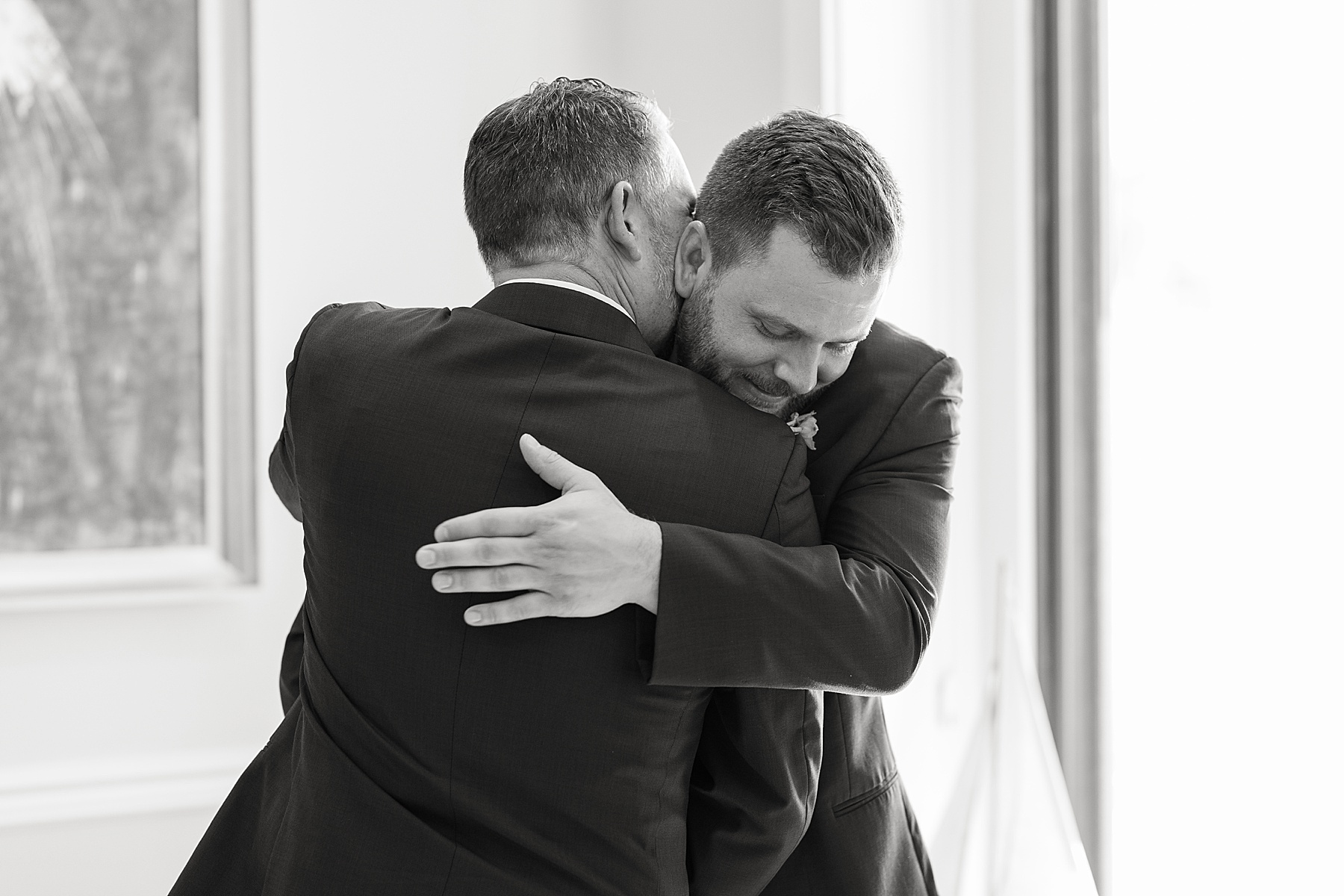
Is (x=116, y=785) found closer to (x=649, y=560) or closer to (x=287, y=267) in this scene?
(x=287, y=267)

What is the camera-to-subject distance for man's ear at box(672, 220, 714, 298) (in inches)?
47.2

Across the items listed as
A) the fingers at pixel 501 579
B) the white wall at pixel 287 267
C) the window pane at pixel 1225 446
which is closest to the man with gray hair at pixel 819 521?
the fingers at pixel 501 579

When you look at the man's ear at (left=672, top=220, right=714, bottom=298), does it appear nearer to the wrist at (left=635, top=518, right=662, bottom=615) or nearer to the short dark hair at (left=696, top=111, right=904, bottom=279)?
the short dark hair at (left=696, top=111, right=904, bottom=279)

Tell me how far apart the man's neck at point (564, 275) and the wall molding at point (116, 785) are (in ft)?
5.10

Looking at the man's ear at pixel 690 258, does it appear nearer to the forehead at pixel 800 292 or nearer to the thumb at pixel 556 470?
the forehead at pixel 800 292

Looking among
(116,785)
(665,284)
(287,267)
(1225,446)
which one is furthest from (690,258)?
(116,785)

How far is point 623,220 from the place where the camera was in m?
1.14

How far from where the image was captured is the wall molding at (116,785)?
85.7 inches

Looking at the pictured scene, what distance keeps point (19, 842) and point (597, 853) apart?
1.72 m

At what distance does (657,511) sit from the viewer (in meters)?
1.02

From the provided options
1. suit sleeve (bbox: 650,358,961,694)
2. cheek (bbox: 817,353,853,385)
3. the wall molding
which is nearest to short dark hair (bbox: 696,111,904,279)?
cheek (bbox: 817,353,853,385)

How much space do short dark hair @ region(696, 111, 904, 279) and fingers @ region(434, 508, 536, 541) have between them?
1.23ft

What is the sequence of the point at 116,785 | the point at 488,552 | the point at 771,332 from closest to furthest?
the point at 488,552, the point at 771,332, the point at 116,785

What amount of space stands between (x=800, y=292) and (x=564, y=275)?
0.77ft
